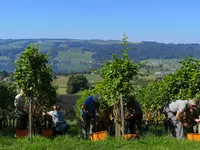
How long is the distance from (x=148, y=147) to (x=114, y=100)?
2.55m

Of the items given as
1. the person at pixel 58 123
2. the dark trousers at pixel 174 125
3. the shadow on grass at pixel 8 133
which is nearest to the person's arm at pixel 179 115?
the dark trousers at pixel 174 125

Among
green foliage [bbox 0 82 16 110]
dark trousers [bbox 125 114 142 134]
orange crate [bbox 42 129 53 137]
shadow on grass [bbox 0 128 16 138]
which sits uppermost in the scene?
green foliage [bbox 0 82 16 110]

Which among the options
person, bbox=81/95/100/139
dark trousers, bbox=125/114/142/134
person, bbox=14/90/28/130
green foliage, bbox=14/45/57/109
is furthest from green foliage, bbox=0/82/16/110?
dark trousers, bbox=125/114/142/134

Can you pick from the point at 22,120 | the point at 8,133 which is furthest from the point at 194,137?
the point at 8,133

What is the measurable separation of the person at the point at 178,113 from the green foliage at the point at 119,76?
1417 mm

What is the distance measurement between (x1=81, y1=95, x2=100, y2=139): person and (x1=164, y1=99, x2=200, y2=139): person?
8.11 ft

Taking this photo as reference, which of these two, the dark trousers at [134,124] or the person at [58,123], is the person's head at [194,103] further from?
the person at [58,123]

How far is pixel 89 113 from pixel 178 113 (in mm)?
3094

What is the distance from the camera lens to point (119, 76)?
11.2 m

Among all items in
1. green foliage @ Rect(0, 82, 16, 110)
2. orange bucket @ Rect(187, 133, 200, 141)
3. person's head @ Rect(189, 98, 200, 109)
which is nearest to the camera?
orange bucket @ Rect(187, 133, 200, 141)

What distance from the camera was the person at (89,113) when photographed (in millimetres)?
11977

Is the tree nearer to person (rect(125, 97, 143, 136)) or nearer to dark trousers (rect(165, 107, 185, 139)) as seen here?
person (rect(125, 97, 143, 136))

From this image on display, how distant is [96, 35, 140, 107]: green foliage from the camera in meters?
11.2

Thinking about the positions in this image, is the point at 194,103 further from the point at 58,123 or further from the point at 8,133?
the point at 8,133
